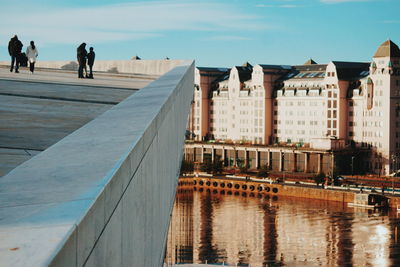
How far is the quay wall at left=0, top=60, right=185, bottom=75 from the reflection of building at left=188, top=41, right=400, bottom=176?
3624 cm

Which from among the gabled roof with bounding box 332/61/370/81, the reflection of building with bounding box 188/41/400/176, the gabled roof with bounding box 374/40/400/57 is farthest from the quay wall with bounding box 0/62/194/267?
the gabled roof with bounding box 332/61/370/81

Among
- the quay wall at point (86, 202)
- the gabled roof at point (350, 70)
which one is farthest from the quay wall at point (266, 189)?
the quay wall at point (86, 202)

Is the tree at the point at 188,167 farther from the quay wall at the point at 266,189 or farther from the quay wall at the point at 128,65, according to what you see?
the quay wall at the point at 128,65

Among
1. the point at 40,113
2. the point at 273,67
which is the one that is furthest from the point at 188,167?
the point at 40,113

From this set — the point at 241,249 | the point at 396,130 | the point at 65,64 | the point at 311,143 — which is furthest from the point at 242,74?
the point at 65,64

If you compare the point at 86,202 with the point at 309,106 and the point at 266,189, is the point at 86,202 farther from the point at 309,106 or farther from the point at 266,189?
the point at 309,106

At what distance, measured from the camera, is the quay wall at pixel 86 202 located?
3.65 feet

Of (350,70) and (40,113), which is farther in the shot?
(350,70)

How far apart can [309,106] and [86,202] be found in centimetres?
5564

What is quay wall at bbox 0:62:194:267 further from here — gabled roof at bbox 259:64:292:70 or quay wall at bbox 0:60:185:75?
gabled roof at bbox 259:64:292:70

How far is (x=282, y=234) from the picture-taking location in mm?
32625

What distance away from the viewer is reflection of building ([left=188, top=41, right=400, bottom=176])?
51250 millimetres

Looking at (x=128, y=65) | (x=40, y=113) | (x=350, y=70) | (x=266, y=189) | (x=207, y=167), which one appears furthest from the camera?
(x=207, y=167)

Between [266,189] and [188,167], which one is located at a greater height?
[188,167]
